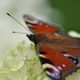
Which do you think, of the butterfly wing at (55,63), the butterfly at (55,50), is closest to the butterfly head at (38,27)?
the butterfly at (55,50)

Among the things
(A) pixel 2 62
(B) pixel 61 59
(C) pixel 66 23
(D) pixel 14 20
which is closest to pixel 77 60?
(B) pixel 61 59

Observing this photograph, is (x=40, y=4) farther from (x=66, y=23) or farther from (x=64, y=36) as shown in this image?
(x=64, y=36)

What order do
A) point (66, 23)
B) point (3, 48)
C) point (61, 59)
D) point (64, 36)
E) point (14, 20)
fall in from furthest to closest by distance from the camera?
point (66, 23) → point (14, 20) → point (3, 48) → point (64, 36) → point (61, 59)

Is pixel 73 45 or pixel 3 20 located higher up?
pixel 73 45

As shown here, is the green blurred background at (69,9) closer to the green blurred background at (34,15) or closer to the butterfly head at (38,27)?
the green blurred background at (34,15)

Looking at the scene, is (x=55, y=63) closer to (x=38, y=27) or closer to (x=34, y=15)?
(x=38, y=27)

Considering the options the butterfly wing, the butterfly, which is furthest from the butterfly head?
the butterfly wing
